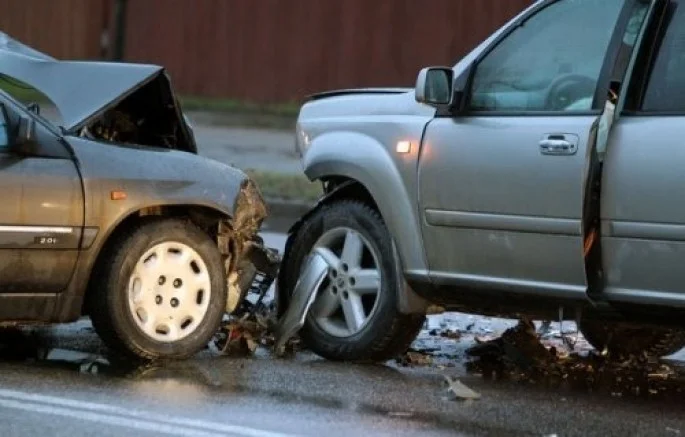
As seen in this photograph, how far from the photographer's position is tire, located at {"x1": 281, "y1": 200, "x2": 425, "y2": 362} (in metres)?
7.39

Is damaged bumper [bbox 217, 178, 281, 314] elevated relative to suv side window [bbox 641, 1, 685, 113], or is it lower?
lower

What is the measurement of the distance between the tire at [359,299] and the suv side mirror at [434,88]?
705 mm

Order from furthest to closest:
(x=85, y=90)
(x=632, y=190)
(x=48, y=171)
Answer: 1. (x=85, y=90)
2. (x=48, y=171)
3. (x=632, y=190)

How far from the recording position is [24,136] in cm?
696

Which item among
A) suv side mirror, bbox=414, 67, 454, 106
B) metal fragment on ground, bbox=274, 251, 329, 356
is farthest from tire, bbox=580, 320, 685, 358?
suv side mirror, bbox=414, 67, 454, 106

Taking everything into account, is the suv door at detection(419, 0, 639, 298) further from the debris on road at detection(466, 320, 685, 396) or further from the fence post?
the fence post

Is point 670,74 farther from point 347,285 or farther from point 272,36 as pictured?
point 272,36

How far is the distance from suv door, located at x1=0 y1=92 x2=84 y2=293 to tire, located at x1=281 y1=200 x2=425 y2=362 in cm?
130

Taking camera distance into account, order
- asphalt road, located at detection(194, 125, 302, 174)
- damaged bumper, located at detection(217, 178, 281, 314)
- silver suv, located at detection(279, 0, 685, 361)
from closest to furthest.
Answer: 1. silver suv, located at detection(279, 0, 685, 361)
2. damaged bumper, located at detection(217, 178, 281, 314)
3. asphalt road, located at detection(194, 125, 302, 174)

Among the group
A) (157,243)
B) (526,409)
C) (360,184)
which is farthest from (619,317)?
(157,243)

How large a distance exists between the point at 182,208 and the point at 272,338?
860 mm

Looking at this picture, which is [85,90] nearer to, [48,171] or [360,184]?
[48,171]

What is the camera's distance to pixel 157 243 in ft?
24.1

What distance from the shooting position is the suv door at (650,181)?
6262mm
